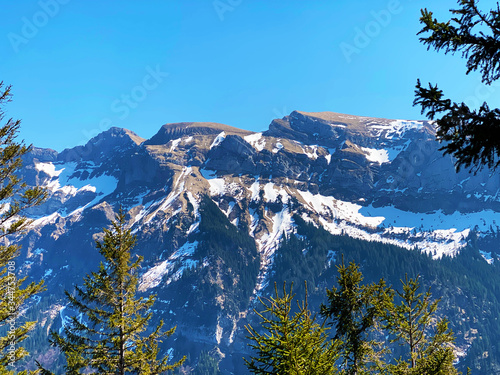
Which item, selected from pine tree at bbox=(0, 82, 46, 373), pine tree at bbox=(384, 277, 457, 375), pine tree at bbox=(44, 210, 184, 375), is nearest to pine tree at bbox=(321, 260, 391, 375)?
pine tree at bbox=(384, 277, 457, 375)

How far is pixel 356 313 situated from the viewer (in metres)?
20.3

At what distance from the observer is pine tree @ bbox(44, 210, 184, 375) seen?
56.3 feet

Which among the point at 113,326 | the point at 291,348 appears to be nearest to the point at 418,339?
the point at 291,348

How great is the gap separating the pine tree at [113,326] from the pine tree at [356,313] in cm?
997

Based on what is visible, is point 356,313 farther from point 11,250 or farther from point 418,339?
point 11,250

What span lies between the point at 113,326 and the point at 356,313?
1319 centimetres

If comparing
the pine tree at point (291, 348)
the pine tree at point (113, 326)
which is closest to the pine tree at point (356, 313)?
the pine tree at point (291, 348)

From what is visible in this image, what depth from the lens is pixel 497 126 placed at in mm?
8289

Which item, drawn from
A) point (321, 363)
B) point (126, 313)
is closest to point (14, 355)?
point (126, 313)

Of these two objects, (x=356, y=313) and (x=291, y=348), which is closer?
(x=291, y=348)

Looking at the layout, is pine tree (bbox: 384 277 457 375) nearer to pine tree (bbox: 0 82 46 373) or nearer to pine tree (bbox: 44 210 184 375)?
pine tree (bbox: 44 210 184 375)

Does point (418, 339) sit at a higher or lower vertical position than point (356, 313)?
lower

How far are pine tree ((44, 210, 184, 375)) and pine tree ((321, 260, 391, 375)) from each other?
9.97 metres

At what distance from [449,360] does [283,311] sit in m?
11.1
